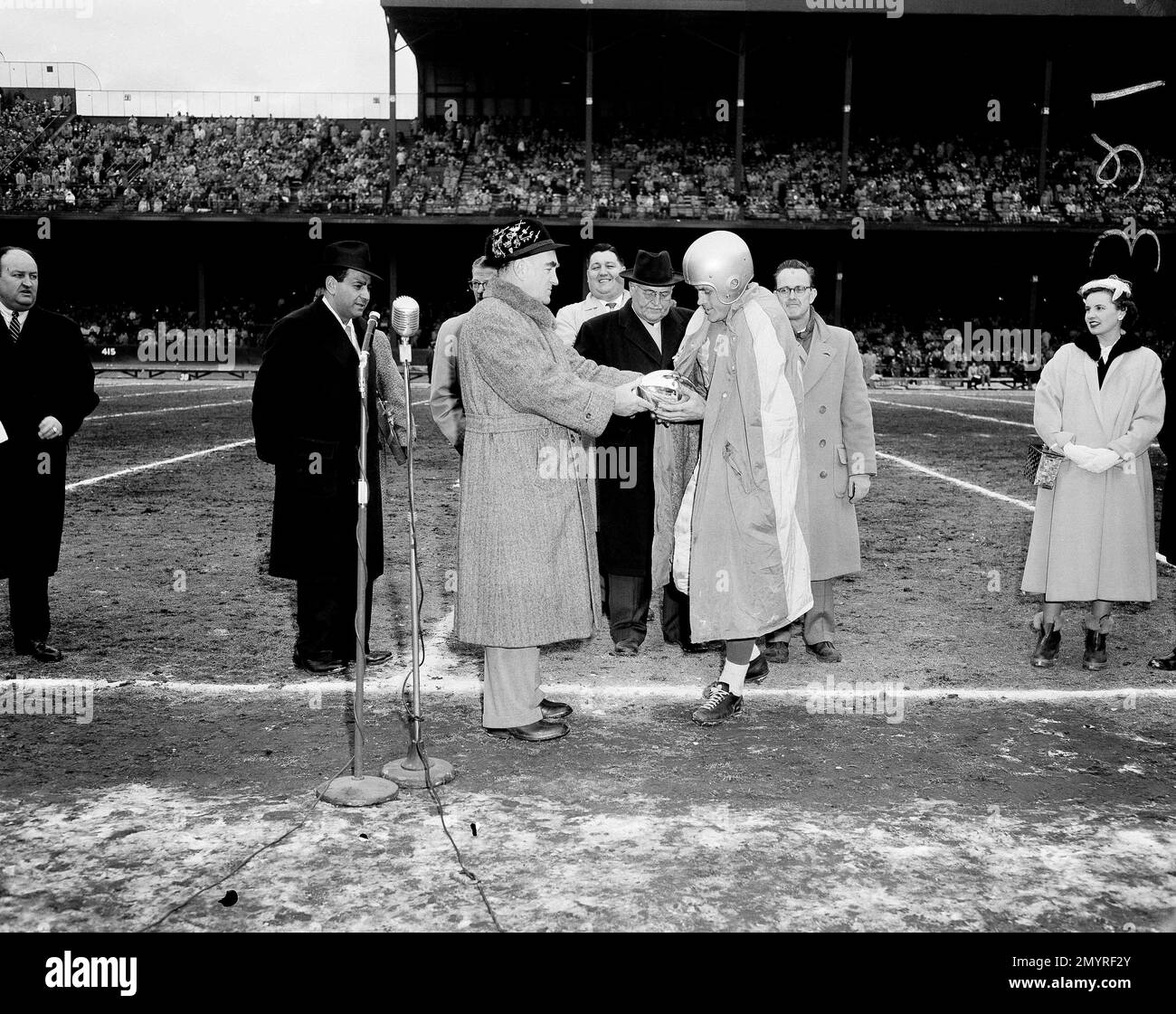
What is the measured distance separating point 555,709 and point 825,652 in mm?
1622

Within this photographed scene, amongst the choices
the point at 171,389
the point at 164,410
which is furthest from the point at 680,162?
the point at 164,410

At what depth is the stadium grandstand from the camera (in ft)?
109

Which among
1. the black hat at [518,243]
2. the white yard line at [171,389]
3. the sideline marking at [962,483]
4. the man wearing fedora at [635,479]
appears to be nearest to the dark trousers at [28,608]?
the man wearing fedora at [635,479]

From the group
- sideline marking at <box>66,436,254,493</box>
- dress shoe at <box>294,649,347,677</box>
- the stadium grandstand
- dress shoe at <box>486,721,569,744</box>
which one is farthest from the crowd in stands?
dress shoe at <box>486,721,569,744</box>

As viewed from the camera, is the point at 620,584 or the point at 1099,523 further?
the point at 620,584

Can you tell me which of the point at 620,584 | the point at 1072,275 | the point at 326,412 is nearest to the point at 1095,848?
the point at 620,584

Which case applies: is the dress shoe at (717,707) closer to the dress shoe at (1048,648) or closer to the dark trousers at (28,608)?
the dress shoe at (1048,648)

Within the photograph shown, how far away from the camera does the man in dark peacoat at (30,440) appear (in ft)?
18.5

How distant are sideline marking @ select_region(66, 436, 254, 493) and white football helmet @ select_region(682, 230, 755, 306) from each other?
7.81m

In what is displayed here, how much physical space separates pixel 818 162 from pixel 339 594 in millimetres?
34120

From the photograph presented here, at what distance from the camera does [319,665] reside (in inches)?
213

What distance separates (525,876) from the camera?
324cm

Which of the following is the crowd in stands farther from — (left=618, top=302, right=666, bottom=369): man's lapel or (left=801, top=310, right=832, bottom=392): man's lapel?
(left=801, top=310, right=832, bottom=392): man's lapel
